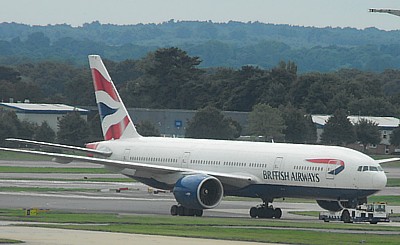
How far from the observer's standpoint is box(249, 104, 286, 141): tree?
127000 millimetres

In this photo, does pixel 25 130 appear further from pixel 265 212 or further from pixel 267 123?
pixel 265 212

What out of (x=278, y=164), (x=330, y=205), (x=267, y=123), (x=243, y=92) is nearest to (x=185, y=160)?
(x=278, y=164)

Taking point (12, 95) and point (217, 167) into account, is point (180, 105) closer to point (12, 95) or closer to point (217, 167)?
point (12, 95)

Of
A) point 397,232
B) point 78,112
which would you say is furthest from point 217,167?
point 78,112

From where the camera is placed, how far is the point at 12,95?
172 meters

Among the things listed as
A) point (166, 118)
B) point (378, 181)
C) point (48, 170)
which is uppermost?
point (166, 118)

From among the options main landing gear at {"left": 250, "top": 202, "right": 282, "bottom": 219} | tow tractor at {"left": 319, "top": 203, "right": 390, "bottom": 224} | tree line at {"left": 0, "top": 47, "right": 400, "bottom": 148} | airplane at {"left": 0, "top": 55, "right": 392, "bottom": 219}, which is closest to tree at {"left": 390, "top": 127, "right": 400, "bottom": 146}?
tree line at {"left": 0, "top": 47, "right": 400, "bottom": 148}

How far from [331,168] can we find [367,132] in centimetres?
7979

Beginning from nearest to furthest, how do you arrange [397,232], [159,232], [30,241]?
[30,241], [159,232], [397,232]

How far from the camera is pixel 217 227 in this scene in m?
48.6

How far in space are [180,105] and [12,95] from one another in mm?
25144

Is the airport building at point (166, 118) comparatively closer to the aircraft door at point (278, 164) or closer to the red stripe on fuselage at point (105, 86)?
the red stripe on fuselage at point (105, 86)

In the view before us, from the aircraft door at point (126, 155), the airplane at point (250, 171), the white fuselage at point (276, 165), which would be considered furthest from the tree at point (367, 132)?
the white fuselage at point (276, 165)

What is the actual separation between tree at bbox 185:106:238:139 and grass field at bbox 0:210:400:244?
209 feet
